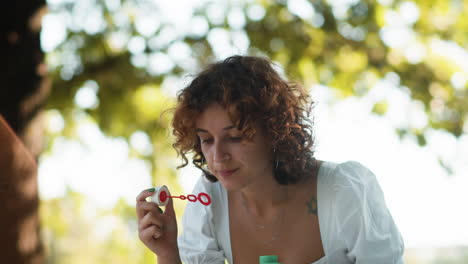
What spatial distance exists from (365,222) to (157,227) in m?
0.71

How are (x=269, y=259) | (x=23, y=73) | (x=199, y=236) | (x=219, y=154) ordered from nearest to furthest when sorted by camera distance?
(x=269, y=259) < (x=219, y=154) < (x=199, y=236) < (x=23, y=73)

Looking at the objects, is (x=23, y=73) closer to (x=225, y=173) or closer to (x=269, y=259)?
(x=225, y=173)

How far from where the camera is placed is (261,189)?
7.15ft

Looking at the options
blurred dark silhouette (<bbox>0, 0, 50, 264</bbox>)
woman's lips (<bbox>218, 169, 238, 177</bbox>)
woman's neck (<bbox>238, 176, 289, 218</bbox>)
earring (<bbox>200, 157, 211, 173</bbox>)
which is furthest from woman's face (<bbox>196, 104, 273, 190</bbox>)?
blurred dark silhouette (<bbox>0, 0, 50, 264</bbox>)

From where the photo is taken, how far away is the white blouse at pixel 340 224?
1921 mm

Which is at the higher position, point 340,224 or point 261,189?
point 261,189

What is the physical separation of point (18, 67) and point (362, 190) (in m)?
2.31

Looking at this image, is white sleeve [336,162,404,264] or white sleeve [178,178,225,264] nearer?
white sleeve [336,162,404,264]

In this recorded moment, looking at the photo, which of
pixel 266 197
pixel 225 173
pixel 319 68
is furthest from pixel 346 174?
pixel 319 68

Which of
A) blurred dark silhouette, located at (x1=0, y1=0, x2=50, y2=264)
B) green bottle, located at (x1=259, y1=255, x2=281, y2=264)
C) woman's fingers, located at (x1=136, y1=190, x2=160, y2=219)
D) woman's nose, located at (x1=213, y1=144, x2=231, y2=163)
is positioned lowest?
green bottle, located at (x1=259, y1=255, x2=281, y2=264)

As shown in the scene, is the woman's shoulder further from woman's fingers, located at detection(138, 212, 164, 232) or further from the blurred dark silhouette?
the blurred dark silhouette

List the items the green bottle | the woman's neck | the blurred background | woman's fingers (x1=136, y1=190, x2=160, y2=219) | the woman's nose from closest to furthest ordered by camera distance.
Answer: the green bottle < the woman's nose < woman's fingers (x1=136, y1=190, x2=160, y2=219) < the woman's neck < the blurred background

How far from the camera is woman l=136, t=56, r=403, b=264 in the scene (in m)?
1.93

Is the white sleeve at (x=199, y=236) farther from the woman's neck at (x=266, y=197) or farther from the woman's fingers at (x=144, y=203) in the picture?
the woman's fingers at (x=144, y=203)
